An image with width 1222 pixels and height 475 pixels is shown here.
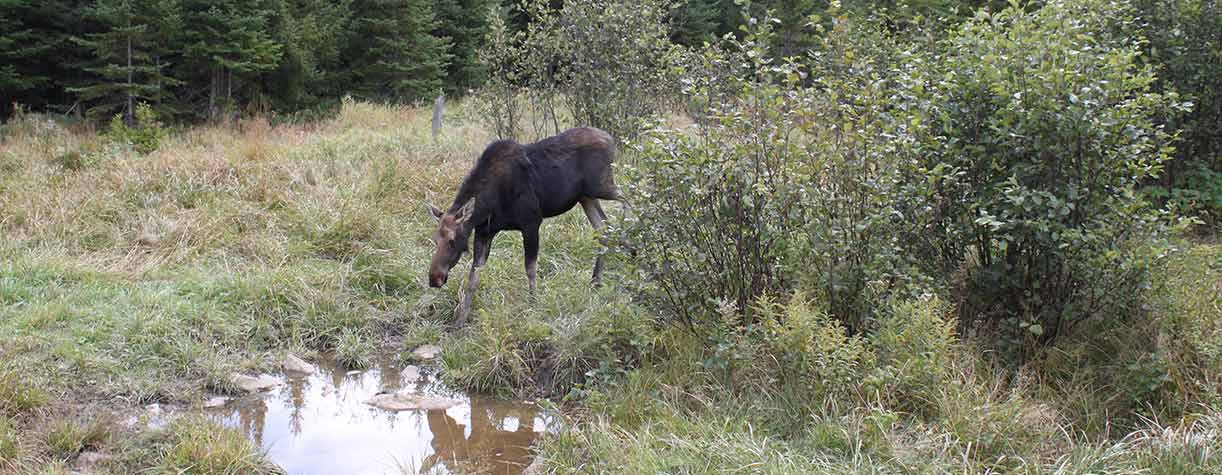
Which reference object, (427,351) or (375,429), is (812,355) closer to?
(375,429)

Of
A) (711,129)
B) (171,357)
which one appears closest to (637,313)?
(711,129)

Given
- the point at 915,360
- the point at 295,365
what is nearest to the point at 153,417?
the point at 295,365

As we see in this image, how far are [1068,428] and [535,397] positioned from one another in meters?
3.74

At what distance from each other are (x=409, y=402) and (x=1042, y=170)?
4899 mm

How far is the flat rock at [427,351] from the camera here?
7.96 m

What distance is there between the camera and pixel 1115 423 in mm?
5535

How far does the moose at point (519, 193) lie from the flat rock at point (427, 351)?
0.36 metres

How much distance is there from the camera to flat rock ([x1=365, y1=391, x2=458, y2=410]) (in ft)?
23.2

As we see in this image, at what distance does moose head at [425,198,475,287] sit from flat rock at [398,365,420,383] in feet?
2.50

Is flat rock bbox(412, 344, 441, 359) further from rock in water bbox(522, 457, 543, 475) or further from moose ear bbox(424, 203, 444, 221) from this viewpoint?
rock in water bbox(522, 457, 543, 475)

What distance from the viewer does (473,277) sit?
8.51 m

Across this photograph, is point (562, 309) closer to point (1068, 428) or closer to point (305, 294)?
point (305, 294)

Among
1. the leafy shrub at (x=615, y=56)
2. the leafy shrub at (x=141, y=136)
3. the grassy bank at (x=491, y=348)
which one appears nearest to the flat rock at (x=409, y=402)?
the grassy bank at (x=491, y=348)

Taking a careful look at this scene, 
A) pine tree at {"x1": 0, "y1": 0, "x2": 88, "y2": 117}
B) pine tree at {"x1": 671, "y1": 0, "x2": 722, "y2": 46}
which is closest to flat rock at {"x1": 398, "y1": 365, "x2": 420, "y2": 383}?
pine tree at {"x1": 0, "y1": 0, "x2": 88, "y2": 117}
